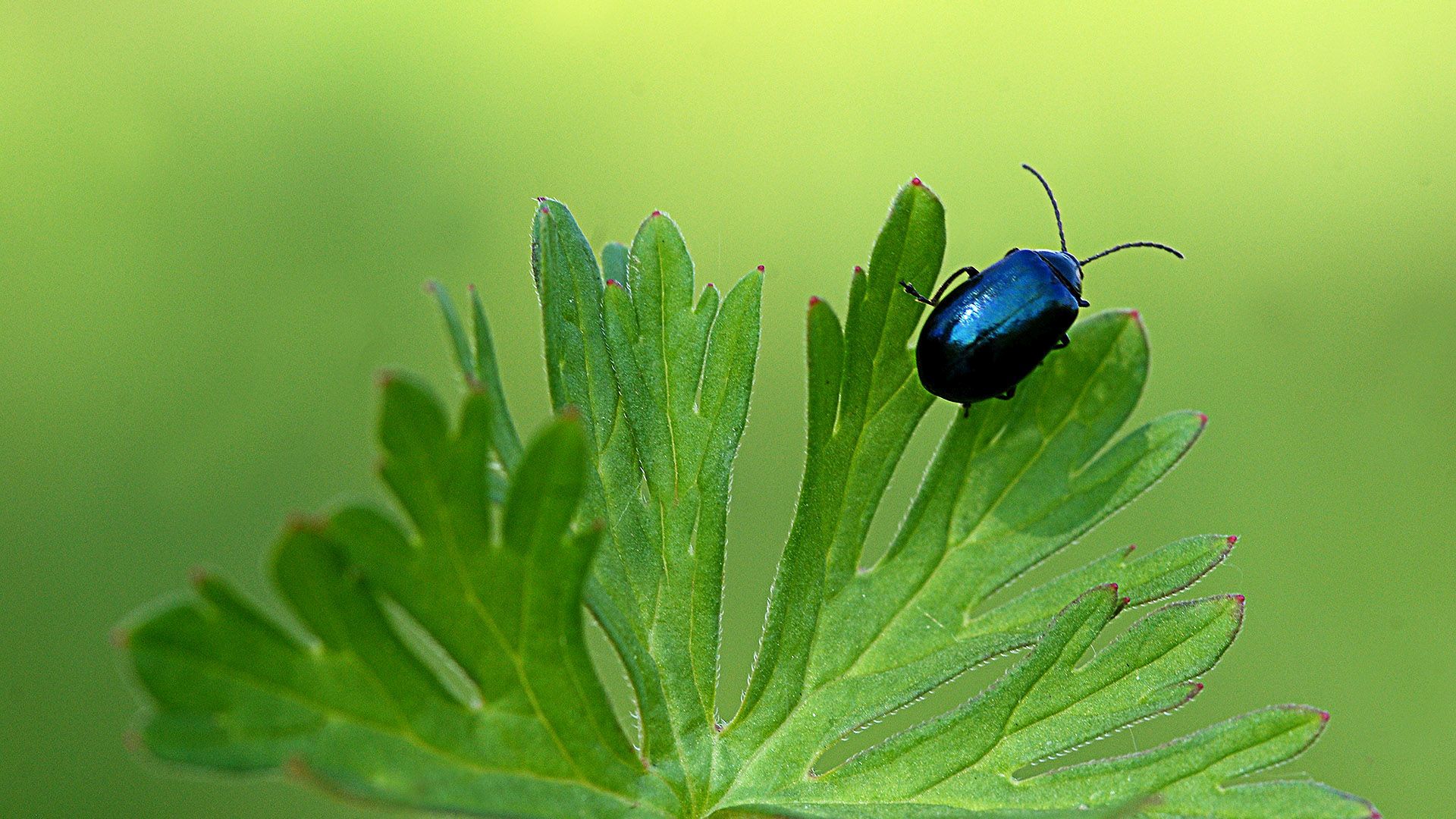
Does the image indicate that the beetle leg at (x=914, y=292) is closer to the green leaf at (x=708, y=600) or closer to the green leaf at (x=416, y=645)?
the green leaf at (x=708, y=600)

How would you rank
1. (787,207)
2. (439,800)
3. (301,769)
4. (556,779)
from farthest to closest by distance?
(787,207), (556,779), (439,800), (301,769)

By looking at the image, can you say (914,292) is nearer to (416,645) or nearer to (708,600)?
(708,600)

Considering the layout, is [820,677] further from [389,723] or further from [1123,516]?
[1123,516]

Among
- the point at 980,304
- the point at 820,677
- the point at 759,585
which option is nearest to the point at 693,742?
the point at 820,677

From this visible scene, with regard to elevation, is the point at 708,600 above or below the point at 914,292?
below

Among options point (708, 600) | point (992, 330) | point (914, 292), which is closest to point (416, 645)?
point (708, 600)
